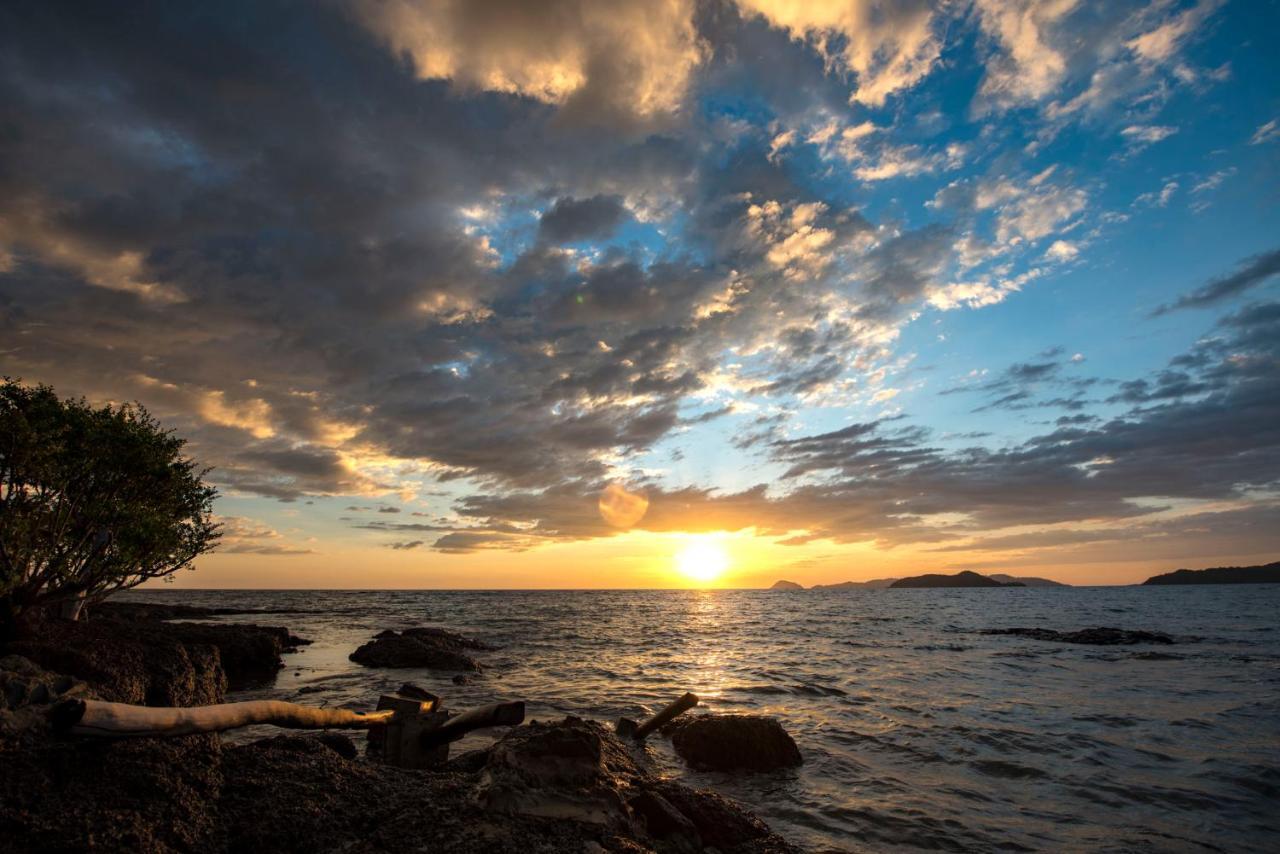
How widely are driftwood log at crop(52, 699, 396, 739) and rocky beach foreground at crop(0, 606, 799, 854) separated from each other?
132 mm

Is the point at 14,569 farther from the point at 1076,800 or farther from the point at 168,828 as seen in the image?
the point at 1076,800

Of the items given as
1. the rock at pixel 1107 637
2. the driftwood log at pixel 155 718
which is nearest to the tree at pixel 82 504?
the driftwood log at pixel 155 718

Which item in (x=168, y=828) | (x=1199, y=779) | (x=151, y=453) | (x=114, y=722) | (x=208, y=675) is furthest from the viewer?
(x=151, y=453)

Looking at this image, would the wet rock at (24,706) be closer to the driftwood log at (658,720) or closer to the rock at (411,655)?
the driftwood log at (658,720)

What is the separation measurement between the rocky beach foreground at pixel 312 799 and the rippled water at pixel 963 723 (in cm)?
381

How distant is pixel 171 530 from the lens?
17562 millimetres

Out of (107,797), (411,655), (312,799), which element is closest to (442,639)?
(411,655)

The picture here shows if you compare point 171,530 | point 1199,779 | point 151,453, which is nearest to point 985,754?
point 1199,779

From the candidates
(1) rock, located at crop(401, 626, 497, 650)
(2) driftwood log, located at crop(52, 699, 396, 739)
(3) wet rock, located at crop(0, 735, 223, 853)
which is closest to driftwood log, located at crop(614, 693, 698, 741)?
(2) driftwood log, located at crop(52, 699, 396, 739)

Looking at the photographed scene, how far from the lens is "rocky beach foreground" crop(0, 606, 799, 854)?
5320 mm

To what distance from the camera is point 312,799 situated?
6.89m

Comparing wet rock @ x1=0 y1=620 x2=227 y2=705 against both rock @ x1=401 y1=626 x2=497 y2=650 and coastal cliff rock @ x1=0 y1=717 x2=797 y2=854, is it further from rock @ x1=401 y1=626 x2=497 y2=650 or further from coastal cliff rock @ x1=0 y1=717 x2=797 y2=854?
rock @ x1=401 y1=626 x2=497 y2=650

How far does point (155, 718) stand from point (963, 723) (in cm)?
2022

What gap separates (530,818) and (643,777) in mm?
3910
